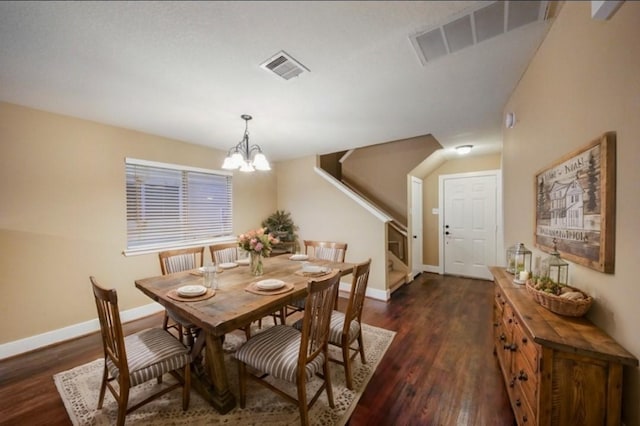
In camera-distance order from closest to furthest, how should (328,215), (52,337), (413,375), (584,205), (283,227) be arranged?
(584,205) → (413,375) → (52,337) → (328,215) → (283,227)

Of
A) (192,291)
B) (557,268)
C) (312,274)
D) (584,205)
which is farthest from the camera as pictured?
(312,274)

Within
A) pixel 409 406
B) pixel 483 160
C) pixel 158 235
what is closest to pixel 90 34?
pixel 158 235

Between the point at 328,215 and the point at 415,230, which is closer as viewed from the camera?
the point at 328,215

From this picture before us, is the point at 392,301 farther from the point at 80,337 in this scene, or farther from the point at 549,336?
the point at 80,337

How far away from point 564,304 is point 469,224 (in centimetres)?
408

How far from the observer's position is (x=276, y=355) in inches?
61.6

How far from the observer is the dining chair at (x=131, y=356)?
1395 mm

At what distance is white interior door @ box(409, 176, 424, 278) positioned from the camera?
4.77 m

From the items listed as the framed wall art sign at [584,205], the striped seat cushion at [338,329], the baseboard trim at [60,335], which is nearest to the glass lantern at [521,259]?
the framed wall art sign at [584,205]

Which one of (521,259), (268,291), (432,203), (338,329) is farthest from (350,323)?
(432,203)

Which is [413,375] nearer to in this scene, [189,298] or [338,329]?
[338,329]

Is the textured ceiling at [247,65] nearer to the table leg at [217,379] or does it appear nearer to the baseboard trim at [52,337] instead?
the table leg at [217,379]

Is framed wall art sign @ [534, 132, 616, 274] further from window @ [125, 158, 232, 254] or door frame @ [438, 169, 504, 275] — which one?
window @ [125, 158, 232, 254]

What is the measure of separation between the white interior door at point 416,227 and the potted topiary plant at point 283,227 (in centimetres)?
228
